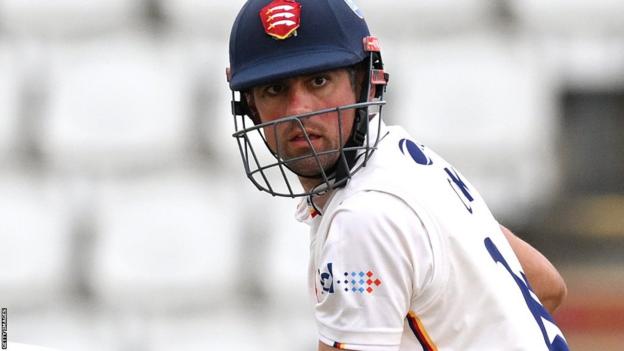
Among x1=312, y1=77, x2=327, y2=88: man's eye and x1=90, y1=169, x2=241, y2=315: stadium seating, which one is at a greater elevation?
x1=312, y1=77, x2=327, y2=88: man's eye

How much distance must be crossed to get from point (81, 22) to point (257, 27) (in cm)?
114

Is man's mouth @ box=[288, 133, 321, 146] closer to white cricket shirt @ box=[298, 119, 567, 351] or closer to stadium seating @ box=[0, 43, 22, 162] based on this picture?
white cricket shirt @ box=[298, 119, 567, 351]

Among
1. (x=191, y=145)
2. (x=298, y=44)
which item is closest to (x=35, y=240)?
(x=191, y=145)

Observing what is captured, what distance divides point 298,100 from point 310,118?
0.03 meters

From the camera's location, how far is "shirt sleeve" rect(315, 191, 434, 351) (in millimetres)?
1650

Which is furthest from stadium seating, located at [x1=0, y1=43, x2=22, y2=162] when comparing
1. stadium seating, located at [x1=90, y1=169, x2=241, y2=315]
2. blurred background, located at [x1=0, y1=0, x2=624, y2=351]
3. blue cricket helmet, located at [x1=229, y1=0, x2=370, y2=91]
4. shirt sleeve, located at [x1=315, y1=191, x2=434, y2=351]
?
shirt sleeve, located at [x1=315, y1=191, x2=434, y2=351]

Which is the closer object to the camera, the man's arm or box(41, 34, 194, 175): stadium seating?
the man's arm

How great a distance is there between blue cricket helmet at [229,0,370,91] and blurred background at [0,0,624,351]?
1.00 m

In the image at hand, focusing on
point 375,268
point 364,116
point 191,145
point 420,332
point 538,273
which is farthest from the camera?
point 191,145

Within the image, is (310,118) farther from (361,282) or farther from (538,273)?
(538,273)

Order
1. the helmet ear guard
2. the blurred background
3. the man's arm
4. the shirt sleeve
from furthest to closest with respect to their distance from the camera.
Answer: the blurred background
the man's arm
the helmet ear guard
the shirt sleeve

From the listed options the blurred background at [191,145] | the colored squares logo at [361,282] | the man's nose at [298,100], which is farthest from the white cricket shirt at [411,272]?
the blurred background at [191,145]

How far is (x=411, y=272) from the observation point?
1.67 metres

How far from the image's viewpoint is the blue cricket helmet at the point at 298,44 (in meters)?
1.81
